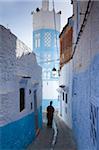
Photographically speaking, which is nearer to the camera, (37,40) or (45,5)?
(45,5)

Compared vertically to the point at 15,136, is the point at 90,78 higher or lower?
higher

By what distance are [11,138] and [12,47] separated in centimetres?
235

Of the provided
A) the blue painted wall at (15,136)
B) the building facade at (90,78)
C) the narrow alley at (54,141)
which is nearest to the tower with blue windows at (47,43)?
the narrow alley at (54,141)

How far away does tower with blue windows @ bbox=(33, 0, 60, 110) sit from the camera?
997 inches

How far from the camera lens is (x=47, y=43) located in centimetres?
2539

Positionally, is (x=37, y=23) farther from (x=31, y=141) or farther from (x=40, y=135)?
(x=31, y=141)

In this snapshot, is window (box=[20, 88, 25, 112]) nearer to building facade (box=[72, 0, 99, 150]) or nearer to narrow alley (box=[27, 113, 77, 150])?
narrow alley (box=[27, 113, 77, 150])

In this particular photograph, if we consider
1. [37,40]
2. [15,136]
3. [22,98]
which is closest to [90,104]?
[15,136]

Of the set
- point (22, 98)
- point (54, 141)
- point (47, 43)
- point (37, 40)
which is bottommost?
point (54, 141)

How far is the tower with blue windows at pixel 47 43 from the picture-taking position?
25312mm

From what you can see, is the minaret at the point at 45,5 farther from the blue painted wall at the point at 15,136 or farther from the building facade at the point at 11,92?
the blue painted wall at the point at 15,136

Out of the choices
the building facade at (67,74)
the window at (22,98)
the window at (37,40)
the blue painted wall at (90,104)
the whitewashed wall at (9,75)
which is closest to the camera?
the blue painted wall at (90,104)

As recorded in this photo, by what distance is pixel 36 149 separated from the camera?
9.89m

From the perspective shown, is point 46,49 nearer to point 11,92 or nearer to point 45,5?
point 45,5
